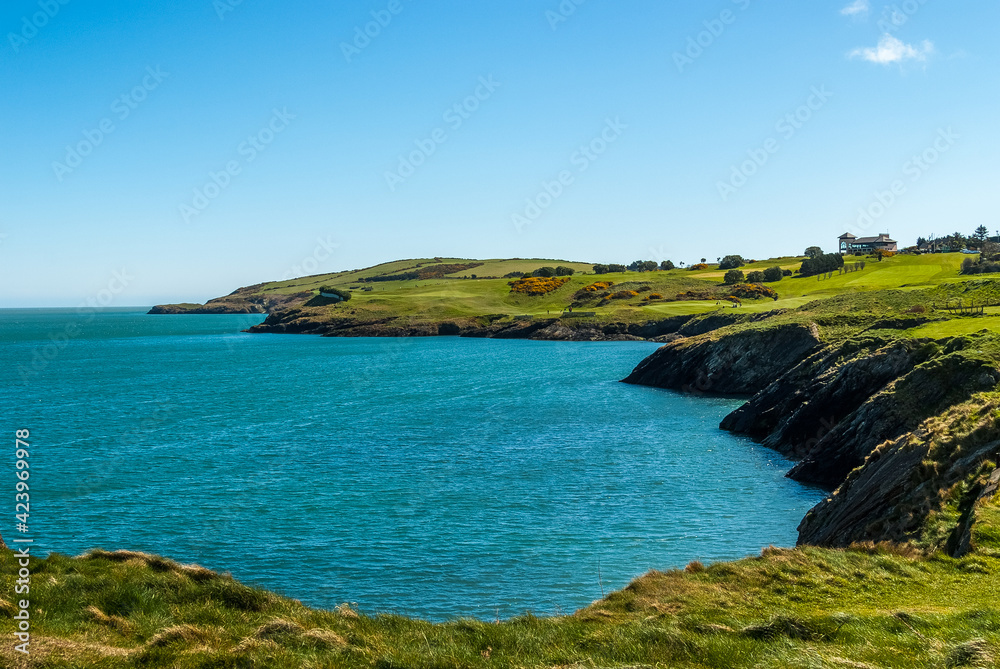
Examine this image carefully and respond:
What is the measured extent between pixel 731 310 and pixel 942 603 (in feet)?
336

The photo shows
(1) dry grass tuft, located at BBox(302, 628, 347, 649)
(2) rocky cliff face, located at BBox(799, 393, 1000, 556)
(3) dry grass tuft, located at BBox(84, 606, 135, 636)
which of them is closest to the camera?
(1) dry grass tuft, located at BBox(302, 628, 347, 649)

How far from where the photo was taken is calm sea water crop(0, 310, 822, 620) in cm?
2522

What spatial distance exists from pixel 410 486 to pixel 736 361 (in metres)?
45.4

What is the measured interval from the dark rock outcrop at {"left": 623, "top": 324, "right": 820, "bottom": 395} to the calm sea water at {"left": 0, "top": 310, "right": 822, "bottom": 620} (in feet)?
14.9

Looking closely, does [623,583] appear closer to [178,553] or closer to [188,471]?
[178,553]

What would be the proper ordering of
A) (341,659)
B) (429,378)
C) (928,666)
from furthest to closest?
(429,378) → (341,659) → (928,666)

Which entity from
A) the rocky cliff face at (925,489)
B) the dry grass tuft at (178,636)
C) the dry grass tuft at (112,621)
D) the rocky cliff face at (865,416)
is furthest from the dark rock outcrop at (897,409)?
the dry grass tuft at (112,621)

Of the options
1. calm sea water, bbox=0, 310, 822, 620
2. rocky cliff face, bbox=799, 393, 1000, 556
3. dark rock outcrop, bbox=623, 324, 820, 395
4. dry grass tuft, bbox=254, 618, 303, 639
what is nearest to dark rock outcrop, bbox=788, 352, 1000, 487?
calm sea water, bbox=0, 310, 822, 620

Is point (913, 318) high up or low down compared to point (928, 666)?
up

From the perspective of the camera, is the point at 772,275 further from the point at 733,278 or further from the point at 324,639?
the point at 324,639

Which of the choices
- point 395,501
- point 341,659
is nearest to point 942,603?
point 341,659

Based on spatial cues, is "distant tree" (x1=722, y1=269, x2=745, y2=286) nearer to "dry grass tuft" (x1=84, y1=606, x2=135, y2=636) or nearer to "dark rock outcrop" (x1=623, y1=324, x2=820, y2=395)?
"dark rock outcrop" (x1=623, y1=324, x2=820, y2=395)

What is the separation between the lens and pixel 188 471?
39.7 m

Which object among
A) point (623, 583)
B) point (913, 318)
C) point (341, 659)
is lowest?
point (623, 583)
